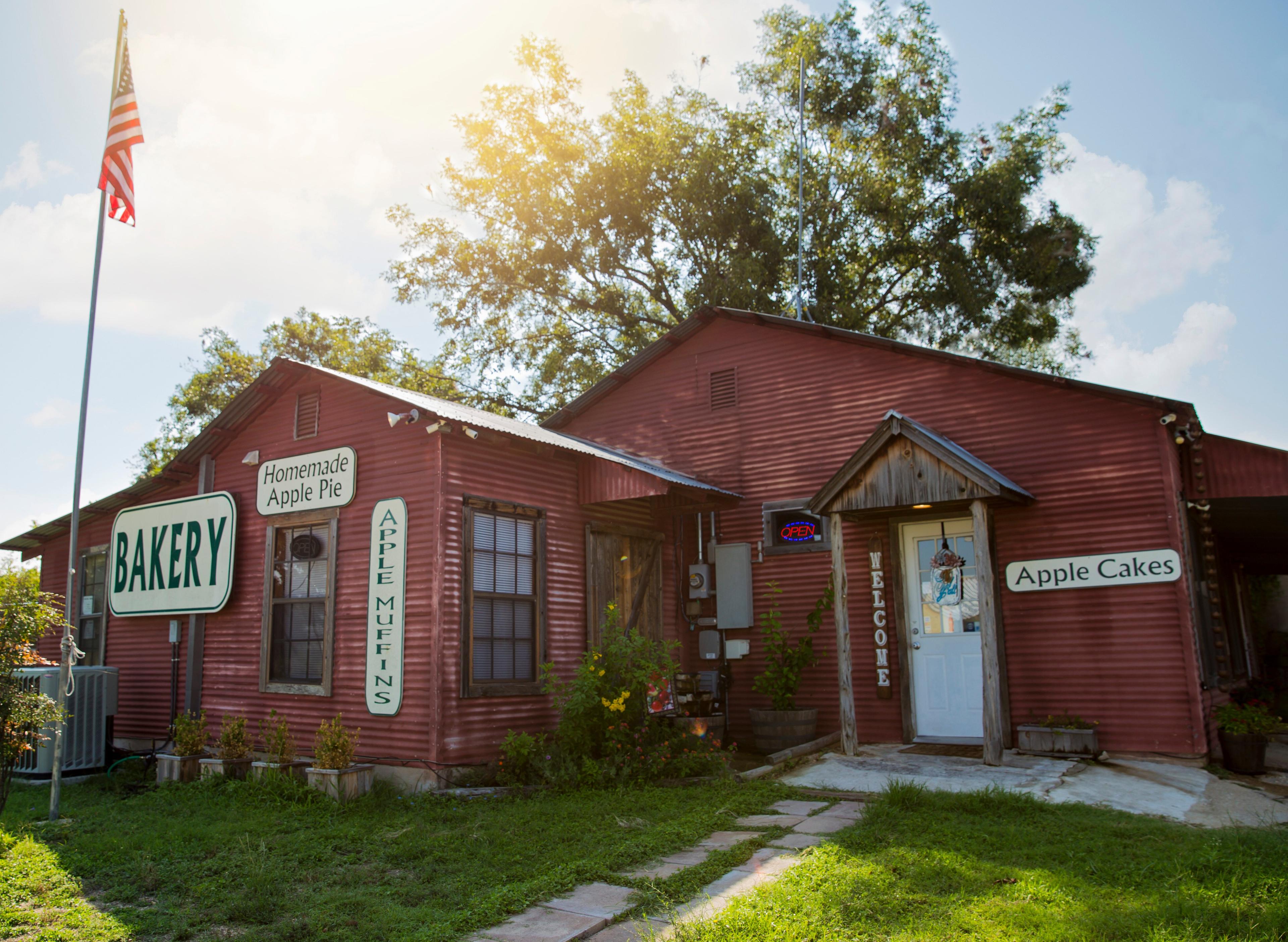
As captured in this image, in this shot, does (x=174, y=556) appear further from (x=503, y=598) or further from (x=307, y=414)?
(x=503, y=598)

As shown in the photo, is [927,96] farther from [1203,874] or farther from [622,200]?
[1203,874]

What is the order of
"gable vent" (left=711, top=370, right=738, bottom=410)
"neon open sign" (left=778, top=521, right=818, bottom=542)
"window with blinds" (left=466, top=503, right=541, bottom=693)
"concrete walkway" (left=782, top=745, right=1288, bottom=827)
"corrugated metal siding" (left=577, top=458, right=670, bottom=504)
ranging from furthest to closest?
1. "gable vent" (left=711, top=370, right=738, bottom=410)
2. "neon open sign" (left=778, top=521, right=818, bottom=542)
3. "corrugated metal siding" (left=577, top=458, right=670, bottom=504)
4. "window with blinds" (left=466, top=503, right=541, bottom=693)
5. "concrete walkway" (left=782, top=745, right=1288, bottom=827)

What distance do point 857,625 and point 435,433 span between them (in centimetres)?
557

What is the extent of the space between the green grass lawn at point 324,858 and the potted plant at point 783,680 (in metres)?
2.25

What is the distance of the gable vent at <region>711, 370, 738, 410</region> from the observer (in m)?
12.7

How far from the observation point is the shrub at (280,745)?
8977 millimetres

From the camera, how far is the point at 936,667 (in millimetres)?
10484

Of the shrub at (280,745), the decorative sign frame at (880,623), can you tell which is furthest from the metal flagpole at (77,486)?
the decorative sign frame at (880,623)

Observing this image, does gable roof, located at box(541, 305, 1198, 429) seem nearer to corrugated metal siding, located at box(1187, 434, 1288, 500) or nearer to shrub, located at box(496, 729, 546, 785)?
corrugated metal siding, located at box(1187, 434, 1288, 500)

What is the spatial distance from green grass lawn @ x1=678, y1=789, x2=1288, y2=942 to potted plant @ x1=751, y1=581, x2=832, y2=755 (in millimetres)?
3774

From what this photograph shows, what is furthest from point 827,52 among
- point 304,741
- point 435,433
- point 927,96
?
point 304,741

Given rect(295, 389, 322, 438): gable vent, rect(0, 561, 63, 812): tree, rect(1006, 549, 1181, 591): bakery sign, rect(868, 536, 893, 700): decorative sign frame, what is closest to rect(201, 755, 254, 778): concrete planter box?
rect(0, 561, 63, 812): tree

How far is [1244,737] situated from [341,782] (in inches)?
345

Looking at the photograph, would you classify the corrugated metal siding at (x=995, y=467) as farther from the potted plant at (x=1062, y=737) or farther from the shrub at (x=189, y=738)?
the shrub at (x=189, y=738)
